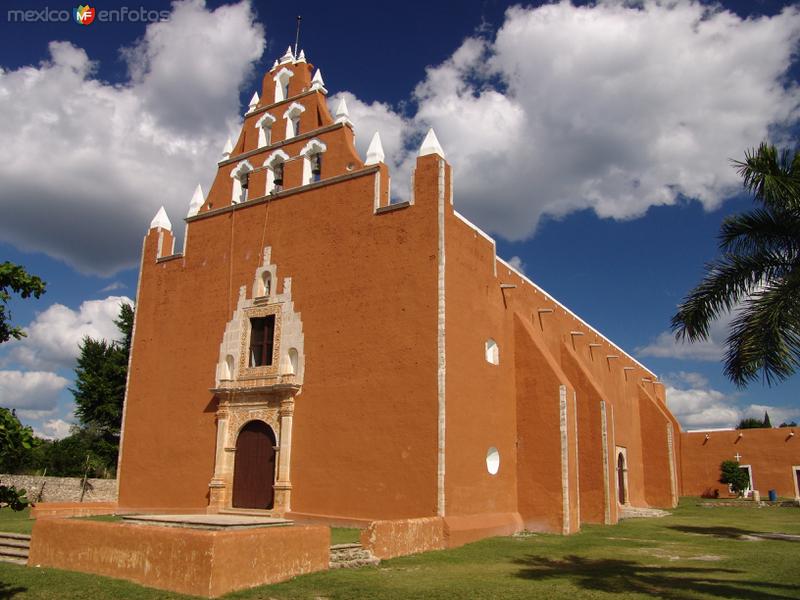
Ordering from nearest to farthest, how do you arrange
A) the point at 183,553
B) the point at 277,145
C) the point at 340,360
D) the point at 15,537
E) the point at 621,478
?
the point at 183,553 < the point at 15,537 < the point at 340,360 < the point at 277,145 < the point at 621,478

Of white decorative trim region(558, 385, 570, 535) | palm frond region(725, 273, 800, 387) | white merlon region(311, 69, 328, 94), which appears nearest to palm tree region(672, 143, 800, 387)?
palm frond region(725, 273, 800, 387)

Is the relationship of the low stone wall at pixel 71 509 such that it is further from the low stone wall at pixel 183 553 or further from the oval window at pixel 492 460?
the oval window at pixel 492 460

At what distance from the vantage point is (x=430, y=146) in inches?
565

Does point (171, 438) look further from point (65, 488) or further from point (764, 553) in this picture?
point (764, 553)

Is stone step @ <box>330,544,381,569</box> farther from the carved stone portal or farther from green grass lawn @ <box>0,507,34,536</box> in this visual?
green grass lawn @ <box>0,507,34,536</box>

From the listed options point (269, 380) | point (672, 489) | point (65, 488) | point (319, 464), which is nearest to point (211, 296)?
point (269, 380)

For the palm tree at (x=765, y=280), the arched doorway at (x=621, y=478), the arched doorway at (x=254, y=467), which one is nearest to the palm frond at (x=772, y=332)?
the palm tree at (x=765, y=280)

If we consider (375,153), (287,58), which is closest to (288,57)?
(287,58)

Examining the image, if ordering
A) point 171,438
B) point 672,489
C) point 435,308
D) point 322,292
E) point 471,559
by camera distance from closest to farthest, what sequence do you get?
point 471,559, point 435,308, point 322,292, point 171,438, point 672,489

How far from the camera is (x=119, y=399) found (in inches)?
1049

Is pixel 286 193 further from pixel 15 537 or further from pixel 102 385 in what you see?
pixel 102 385

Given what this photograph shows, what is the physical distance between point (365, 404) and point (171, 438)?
5834 mm

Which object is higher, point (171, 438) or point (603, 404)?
point (603, 404)

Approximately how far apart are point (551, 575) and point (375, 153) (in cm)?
961
